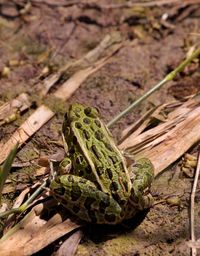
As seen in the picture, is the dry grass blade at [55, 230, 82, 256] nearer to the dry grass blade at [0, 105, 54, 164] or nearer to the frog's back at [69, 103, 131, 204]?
the frog's back at [69, 103, 131, 204]

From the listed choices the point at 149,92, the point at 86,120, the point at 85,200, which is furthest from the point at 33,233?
the point at 149,92

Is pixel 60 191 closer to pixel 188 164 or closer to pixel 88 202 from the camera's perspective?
pixel 88 202

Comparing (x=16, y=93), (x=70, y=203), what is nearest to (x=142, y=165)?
(x=70, y=203)

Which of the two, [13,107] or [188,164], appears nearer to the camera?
[188,164]

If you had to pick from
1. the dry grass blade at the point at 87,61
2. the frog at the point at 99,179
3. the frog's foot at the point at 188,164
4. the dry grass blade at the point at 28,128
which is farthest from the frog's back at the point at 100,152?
the dry grass blade at the point at 87,61

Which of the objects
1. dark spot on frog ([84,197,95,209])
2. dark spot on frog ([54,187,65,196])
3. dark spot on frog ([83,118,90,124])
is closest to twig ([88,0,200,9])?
dark spot on frog ([83,118,90,124])

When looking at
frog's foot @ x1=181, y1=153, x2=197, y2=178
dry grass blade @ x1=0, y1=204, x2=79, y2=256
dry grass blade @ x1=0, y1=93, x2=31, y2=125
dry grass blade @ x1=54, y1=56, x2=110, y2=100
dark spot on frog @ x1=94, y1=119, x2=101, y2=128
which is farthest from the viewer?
dry grass blade @ x1=54, y1=56, x2=110, y2=100
